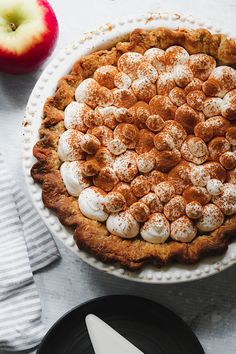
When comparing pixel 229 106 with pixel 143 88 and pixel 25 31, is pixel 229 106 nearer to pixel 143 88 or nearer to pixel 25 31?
pixel 143 88

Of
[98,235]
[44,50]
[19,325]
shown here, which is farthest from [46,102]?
[19,325]

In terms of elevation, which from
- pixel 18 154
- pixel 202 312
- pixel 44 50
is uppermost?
pixel 44 50

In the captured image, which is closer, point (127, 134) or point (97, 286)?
point (127, 134)

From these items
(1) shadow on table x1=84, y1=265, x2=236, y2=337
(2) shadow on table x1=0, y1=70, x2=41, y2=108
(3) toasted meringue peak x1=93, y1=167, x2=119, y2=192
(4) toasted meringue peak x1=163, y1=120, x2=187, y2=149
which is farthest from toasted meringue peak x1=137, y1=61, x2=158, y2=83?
(1) shadow on table x1=84, y1=265, x2=236, y2=337

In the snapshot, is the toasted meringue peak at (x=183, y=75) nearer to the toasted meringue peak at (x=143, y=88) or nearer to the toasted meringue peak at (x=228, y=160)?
the toasted meringue peak at (x=143, y=88)

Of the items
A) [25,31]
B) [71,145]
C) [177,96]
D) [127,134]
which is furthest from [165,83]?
[25,31]

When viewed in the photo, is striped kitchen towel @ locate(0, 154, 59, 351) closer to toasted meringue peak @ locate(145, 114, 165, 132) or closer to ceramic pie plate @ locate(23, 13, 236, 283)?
ceramic pie plate @ locate(23, 13, 236, 283)

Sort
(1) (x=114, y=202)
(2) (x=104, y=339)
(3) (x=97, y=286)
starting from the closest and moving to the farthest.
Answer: (1) (x=114, y=202) < (2) (x=104, y=339) < (3) (x=97, y=286)

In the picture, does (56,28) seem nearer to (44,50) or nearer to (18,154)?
(44,50)
